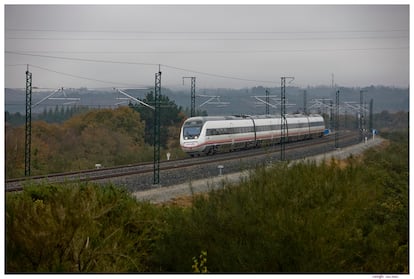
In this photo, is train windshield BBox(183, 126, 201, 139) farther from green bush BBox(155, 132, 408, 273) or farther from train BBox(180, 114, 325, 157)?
green bush BBox(155, 132, 408, 273)

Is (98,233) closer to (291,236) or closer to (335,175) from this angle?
(291,236)

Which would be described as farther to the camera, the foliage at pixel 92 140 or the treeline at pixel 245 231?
the foliage at pixel 92 140

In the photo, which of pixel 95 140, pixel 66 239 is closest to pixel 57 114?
pixel 95 140

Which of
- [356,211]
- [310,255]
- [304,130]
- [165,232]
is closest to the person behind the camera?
[310,255]

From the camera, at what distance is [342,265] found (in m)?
7.78

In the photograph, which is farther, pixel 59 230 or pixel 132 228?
pixel 132 228

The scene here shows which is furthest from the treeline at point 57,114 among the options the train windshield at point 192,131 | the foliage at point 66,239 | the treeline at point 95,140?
the foliage at point 66,239

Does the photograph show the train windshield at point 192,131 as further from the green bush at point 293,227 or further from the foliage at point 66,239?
the foliage at point 66,239

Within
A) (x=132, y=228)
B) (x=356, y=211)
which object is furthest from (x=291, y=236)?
(x=132, y=228)

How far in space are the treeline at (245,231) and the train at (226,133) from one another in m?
7.54

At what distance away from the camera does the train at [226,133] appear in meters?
17.5

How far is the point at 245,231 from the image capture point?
8008 mm

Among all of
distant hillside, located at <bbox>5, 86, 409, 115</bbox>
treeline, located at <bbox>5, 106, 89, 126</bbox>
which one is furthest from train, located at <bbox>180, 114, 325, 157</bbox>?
treeline, located at <bbox>5, 106, 89, 126</bbox>

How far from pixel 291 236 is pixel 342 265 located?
785 mm
